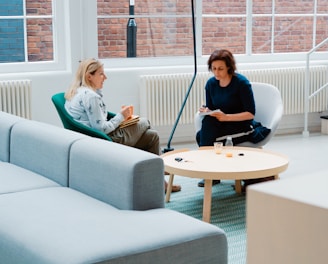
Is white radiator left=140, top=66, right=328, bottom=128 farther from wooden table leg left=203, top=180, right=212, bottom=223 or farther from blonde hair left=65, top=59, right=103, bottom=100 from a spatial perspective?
wooden table leg left=203, top=180, right=212, bottom=223

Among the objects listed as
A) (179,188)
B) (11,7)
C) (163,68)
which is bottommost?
(179,188)

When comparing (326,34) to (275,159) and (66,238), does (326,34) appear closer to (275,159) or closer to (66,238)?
(275,159)

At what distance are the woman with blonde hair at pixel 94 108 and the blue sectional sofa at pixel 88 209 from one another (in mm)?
880

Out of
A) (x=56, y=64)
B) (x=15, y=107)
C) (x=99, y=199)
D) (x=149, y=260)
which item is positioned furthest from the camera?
(x=56, y=64)

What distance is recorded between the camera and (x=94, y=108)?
4906mm

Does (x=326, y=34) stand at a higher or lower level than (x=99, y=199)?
higher

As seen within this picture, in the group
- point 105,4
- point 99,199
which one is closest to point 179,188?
point 99,199

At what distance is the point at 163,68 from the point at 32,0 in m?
1.59

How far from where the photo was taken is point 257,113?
5.85 meters

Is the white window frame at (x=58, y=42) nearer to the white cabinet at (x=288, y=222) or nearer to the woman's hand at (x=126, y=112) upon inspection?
the woman's hand at (x=126, y=112)

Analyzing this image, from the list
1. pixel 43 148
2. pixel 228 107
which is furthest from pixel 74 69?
pixel 43 148

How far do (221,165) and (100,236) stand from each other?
2.05 metres

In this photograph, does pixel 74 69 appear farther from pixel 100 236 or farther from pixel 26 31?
pixel 100 236

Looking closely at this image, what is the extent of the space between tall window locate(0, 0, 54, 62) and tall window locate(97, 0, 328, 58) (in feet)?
1.83
